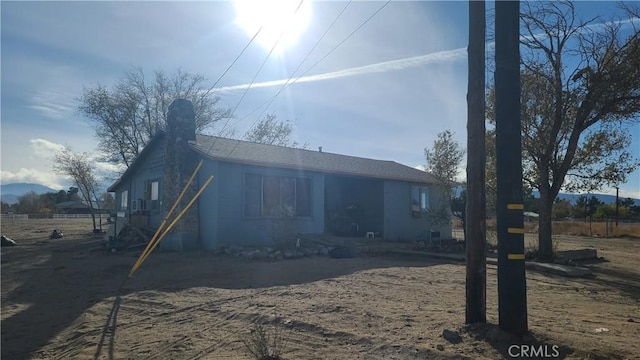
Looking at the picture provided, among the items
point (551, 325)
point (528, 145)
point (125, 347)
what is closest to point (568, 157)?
point (528, 145)

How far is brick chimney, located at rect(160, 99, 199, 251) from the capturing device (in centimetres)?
1625

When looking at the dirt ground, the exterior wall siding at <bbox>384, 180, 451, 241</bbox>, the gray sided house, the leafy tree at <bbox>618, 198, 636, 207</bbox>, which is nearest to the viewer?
the dirt ground

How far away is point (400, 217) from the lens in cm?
2206

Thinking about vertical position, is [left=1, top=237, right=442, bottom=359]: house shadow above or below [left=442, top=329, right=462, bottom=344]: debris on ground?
below

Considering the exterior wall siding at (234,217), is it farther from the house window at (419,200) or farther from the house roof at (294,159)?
the house window at (419,200)

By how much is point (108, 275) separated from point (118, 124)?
23918 mm

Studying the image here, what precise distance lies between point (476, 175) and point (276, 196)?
12484mm

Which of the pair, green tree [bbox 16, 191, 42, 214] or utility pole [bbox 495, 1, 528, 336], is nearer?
utility pole [bbox 495, 1, 528, 336]

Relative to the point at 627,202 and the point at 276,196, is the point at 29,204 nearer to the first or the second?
the point at 276,196

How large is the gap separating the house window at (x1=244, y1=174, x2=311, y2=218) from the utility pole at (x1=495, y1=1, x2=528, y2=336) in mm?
11106

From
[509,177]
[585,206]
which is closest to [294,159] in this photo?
[509,177]

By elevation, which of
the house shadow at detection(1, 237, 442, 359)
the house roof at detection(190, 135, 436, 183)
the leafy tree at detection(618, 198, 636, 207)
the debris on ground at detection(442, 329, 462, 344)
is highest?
the house roof at detection(190, 135, 436, 183)

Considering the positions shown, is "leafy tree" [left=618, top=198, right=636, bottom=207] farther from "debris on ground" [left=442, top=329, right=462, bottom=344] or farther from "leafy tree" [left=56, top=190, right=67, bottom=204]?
"leafy tree" [left=56, top=190, right=67, bottom=204]

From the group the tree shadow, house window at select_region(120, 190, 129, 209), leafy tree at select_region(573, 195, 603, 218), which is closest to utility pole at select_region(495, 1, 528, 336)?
the tree shadow
